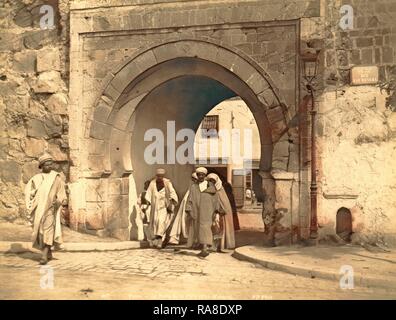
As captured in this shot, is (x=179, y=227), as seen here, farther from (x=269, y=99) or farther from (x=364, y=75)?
(x=364, y=75)

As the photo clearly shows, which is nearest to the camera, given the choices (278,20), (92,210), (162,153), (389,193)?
(389,193)

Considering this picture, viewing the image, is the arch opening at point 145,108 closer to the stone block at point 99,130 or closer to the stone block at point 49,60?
the stone block at point 99,130

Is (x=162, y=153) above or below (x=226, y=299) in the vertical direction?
above

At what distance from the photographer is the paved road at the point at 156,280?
4797 mm

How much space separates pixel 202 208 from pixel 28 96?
408 cm

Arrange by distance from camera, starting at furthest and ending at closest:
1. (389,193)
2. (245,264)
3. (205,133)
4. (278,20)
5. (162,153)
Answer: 1. (205,133)
2. (162,153)
3. (278,20)
4. (389,193)
5. (245,264)

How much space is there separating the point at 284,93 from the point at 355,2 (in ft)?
6.07

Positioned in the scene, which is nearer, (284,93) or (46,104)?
(284,93)

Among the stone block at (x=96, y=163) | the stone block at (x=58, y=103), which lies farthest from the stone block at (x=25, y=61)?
the stone block at (x=96, y=163)

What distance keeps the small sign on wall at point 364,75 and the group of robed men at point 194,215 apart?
9.20 feet

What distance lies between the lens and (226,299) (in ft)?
15.1

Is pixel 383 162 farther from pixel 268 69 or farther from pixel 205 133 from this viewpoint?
pixel 205 133

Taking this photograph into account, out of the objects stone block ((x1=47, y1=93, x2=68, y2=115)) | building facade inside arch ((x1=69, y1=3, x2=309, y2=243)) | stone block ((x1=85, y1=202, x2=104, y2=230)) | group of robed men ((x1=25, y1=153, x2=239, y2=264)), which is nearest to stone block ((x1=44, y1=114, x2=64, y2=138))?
stone block ((x1=47, y1=93, x2=68, y2=115))
